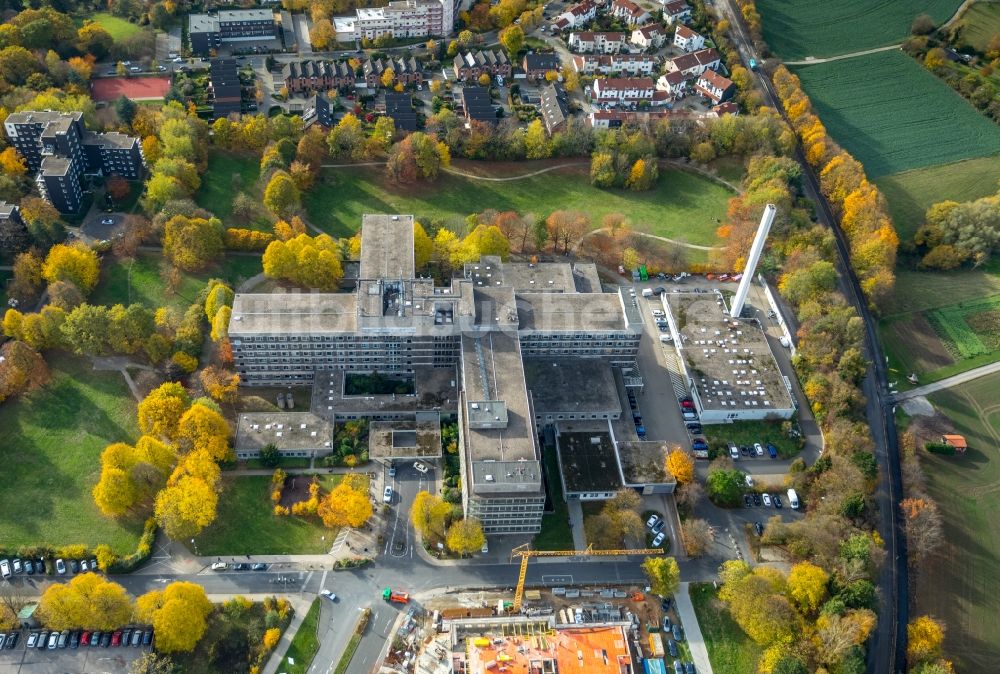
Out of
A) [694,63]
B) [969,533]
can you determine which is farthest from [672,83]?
[969,533]

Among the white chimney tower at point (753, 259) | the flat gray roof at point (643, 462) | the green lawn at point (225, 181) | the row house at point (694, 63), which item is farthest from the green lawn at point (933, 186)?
the green lawn at point (225, 181)

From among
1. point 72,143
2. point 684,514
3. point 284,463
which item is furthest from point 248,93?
point 684,514

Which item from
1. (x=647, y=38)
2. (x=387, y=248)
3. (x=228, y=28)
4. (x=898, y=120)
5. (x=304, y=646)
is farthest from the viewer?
(x=647, y=38)

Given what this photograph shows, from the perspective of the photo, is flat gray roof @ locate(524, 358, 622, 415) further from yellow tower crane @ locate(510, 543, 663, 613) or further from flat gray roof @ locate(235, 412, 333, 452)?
flat gray roof @ locate(235, 412, 333, 452)

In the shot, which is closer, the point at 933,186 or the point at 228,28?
the point at 933,186

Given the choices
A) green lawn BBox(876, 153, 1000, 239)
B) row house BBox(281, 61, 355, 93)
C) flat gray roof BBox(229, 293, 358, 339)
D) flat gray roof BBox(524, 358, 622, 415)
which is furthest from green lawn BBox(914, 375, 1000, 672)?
row house BBox(281, 61, 355, 93)

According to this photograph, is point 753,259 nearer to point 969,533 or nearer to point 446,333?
point 969,533

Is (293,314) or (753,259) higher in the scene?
(753,259)
